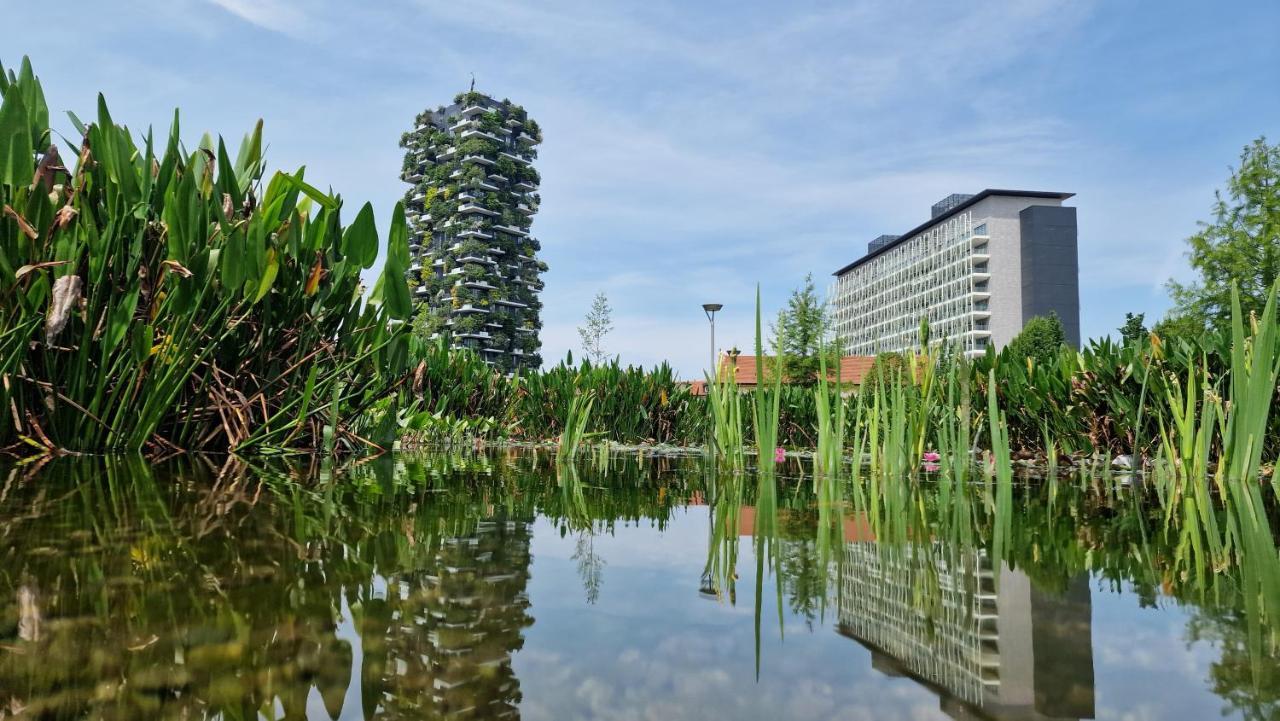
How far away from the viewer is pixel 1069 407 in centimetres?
469


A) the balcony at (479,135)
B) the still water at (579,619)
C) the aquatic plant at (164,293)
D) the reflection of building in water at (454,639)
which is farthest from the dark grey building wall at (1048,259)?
the reflection of building in water at (454,639)

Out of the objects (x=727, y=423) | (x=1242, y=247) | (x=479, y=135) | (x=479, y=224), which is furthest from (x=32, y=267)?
(x=479, y=135)

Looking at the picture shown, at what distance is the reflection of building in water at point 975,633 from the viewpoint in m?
0.50

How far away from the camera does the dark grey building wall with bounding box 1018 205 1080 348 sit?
71500 mm

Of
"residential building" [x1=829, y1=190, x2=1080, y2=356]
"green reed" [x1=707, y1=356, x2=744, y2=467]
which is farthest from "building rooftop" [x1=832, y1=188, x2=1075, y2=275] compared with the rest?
"green reed" [x1=707, y1=356, x2=744, y2=467]

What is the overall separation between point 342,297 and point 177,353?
2.08ft

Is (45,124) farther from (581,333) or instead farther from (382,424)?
(581,333)

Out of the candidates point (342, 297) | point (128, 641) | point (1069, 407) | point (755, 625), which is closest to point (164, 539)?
point (128, 641)

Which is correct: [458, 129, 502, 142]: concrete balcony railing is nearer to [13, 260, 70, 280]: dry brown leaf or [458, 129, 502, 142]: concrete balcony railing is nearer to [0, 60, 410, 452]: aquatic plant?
[0, 60, 410, 452]: aquatic plant

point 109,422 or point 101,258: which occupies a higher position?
point 101,258

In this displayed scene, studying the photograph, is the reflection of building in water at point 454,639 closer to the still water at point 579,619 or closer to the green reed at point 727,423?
the still water at point 579,619

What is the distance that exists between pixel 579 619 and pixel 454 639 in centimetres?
14

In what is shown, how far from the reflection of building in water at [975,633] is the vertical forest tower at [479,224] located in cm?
5667

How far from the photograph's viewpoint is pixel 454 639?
560 mm
